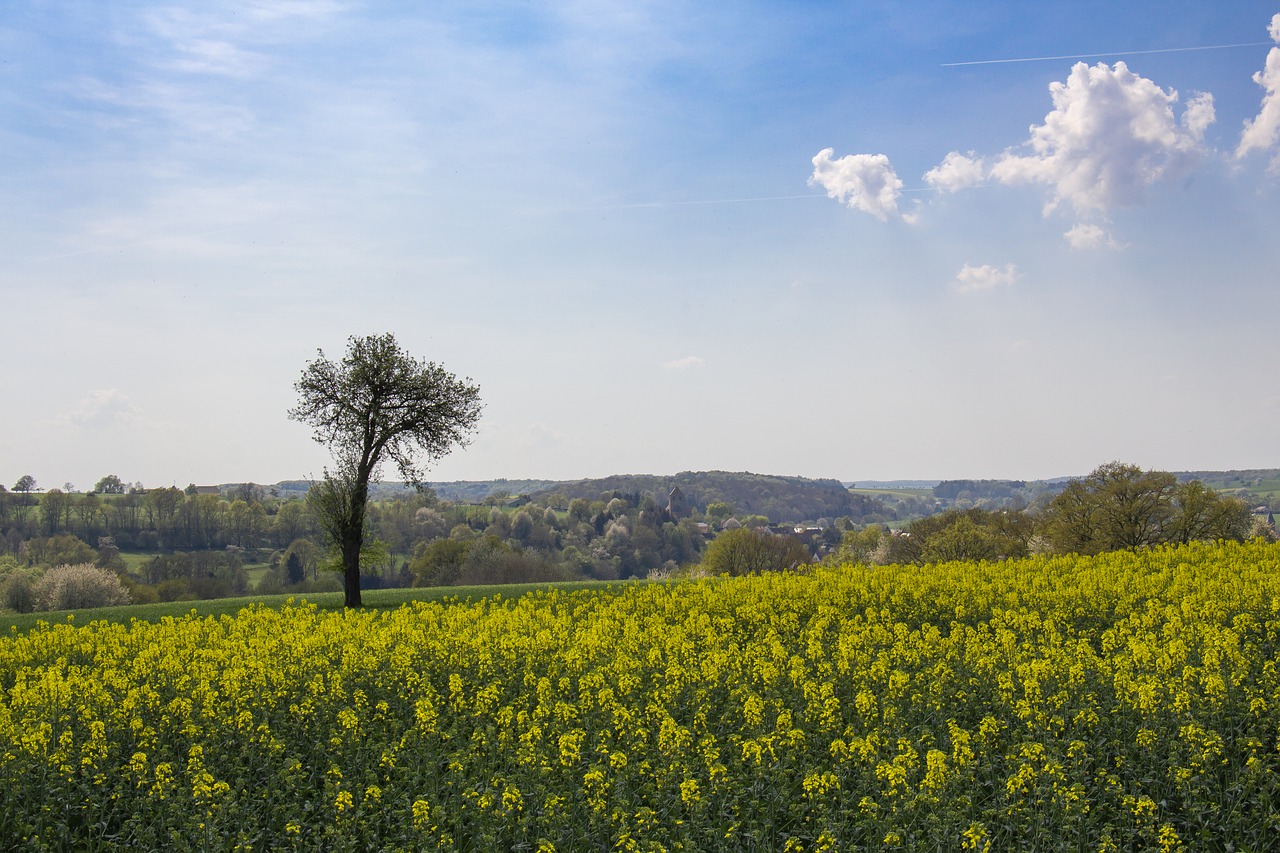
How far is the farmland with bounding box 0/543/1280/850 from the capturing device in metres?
9.06

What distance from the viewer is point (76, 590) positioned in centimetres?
6003

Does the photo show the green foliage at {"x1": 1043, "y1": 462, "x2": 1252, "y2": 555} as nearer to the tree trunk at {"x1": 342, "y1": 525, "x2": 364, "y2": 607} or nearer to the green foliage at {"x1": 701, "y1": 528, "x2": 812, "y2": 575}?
the green foliage at {"x1": 701, "y1": 528, "x2": 812, "y2": 575}

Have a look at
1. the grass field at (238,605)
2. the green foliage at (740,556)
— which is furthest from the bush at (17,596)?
the green foliage at (740,556)

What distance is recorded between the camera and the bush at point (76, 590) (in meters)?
58.9

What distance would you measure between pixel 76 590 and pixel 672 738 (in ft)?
205

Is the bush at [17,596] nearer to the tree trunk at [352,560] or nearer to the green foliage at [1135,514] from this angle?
the tree trunk at [352,560]

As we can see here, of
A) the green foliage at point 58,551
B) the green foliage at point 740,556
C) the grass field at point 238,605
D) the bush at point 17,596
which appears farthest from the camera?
the green foliage at point 58,551

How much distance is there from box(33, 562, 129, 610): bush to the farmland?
4898 centimetres

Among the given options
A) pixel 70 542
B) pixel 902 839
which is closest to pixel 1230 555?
pixel 902 839

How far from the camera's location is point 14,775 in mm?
10805

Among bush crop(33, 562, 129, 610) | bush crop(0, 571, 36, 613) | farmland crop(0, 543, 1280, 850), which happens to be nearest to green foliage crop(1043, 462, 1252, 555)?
farmland crop(0, 543, 1280, 850)

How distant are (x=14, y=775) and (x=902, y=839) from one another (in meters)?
10.1

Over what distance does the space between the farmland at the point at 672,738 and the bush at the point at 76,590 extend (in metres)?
49.0

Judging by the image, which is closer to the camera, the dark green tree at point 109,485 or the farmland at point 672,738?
the farmland at point 672,738
